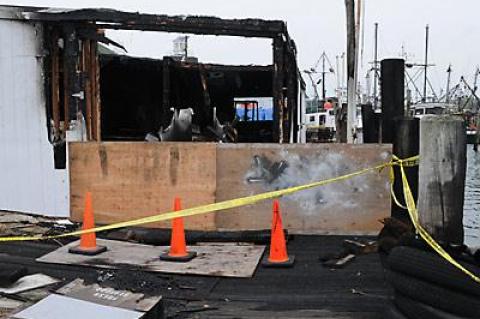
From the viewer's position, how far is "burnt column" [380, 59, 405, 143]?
8.60 metres

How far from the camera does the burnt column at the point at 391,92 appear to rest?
28.2 feet

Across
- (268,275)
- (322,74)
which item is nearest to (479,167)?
(322,74)

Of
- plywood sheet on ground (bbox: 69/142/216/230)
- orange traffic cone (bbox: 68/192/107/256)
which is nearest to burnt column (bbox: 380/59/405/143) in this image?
plywood sheet on ground (bbox: 69/142/216/230)

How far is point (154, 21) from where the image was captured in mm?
10625

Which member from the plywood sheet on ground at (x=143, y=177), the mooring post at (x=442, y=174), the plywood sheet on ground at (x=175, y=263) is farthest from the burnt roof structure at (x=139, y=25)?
the mooring post at (x=442, y=174)

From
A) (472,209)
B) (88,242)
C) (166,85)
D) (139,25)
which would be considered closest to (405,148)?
(88,242)

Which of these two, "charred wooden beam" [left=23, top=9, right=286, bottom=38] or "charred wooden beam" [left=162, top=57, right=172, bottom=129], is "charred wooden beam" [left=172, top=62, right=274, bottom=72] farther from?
"charred wooden beam" [left=23, top=9, right=286, bottom=38]

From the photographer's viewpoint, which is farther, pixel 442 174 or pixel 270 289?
pixel 270 289

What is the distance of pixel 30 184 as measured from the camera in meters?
10.1

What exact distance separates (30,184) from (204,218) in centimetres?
355

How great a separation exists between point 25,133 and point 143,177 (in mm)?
2724

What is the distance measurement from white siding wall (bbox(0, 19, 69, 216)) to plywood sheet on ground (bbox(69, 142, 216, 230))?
3.59 ft

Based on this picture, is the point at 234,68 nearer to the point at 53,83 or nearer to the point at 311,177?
the point at 53,83

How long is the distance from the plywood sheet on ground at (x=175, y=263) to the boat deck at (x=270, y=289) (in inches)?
5.7
